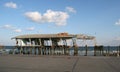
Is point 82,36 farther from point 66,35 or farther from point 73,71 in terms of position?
point 73,71

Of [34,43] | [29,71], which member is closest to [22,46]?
[34,43]

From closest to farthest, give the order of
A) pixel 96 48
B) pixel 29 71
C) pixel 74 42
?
1. pixel 29 71
2. pixel 96 48
3. pixel 74 42

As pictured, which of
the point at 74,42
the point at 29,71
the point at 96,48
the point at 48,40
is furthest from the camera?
the point at 48,40

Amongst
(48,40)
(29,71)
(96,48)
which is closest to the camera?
(29,71)

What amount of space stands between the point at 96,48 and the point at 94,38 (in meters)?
7.98

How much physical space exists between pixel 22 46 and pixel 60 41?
38.1 feet

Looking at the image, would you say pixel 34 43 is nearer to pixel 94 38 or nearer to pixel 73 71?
pixel 94 38

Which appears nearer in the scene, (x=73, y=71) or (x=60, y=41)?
(x=73, y=71)

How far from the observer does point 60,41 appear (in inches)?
2477

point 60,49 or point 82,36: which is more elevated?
point 82,36

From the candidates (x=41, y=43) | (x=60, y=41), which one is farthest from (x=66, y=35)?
(x=41, y=43)

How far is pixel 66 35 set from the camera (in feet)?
201

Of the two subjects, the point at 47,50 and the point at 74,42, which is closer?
the point at 74,42

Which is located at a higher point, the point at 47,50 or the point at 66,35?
the point at 66,35
